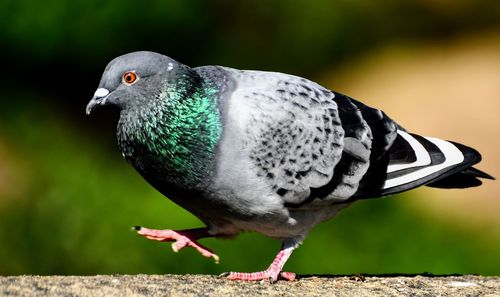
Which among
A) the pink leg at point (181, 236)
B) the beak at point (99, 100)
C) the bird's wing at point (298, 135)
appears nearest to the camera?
the beak at point (99, 100)

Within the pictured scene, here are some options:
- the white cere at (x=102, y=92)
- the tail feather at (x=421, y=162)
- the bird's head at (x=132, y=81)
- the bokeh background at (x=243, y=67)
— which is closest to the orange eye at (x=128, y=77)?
the bird's head at (x=132, y=81)

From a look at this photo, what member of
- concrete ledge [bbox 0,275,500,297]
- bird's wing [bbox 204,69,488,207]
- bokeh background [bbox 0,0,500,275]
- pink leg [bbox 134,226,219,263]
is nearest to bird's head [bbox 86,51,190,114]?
bird's wing [bbox 204,69,488,207]

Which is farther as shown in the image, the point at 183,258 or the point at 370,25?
the point at 370,25

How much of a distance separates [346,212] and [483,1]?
5.89 metres

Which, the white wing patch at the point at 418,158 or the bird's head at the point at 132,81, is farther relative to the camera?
the white wing patch at the point at 418,158

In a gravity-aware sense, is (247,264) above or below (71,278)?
below

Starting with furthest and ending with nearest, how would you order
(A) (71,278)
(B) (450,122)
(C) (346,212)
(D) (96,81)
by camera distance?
(B) (450,122)
(D) (96,81)
(C) (346,212)
(A) (71,278)

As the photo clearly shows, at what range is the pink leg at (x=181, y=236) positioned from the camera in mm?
6781

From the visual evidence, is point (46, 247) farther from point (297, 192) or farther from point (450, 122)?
point (450, 122)

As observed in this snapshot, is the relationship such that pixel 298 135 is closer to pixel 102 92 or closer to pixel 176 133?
pixel 176 133

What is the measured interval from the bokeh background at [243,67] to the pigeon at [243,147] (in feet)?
9.18

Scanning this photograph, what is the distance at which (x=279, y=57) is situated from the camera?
1337 cm

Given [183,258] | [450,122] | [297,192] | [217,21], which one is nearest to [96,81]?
[217,21]

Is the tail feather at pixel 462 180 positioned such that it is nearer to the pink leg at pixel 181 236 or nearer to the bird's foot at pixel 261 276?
the bird's foot at pixel 261 276
